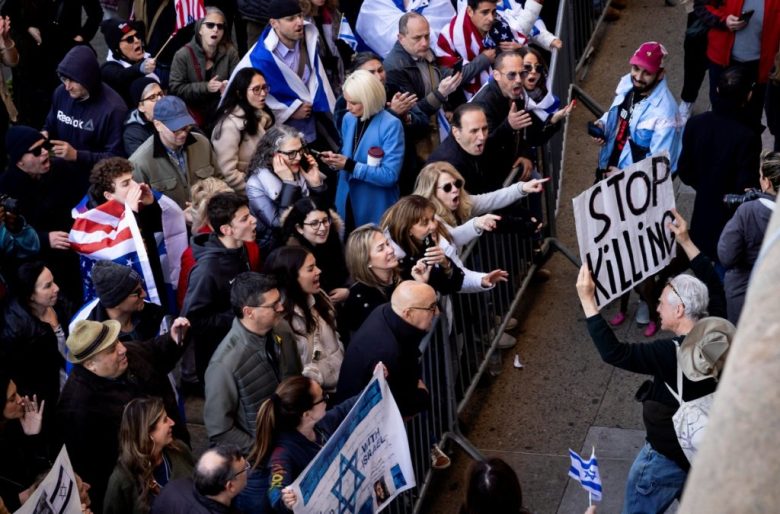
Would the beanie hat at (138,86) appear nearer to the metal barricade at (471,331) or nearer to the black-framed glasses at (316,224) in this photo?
the black-framed glasses at (316,224)

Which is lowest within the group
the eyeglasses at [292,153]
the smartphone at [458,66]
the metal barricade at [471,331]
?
the metal barricade at [471,331]

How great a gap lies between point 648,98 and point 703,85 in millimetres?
3703

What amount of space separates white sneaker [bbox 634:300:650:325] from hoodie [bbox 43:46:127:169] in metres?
3.86

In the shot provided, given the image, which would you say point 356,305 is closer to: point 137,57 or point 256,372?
point 256,372

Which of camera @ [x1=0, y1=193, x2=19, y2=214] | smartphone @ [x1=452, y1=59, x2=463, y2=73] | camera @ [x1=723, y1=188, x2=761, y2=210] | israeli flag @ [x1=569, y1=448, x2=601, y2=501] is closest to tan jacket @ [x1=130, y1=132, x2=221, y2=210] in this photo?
camera @ [x1=0, y1=193, x2=19, y2=214]

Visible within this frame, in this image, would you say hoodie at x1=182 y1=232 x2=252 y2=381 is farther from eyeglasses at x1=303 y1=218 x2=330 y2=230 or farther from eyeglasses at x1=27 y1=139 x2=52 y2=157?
eyeglasses at x1=27 y1=139 x2=52 y2=157

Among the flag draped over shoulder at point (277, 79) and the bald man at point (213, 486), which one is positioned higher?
the bald man at point (213, 486)

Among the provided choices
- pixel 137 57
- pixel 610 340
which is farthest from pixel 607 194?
pixel 137 57

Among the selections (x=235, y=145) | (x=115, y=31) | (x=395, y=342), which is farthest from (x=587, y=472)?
(x=115, y=31)

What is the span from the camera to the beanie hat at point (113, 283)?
5816 millimetres

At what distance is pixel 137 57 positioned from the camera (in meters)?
8.84

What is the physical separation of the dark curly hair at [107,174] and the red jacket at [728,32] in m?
5.19

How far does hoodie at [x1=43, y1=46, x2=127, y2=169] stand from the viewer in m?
7.91

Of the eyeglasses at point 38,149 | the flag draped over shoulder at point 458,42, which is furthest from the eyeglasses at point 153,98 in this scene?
the flag draped over shoulder at point 458,42
